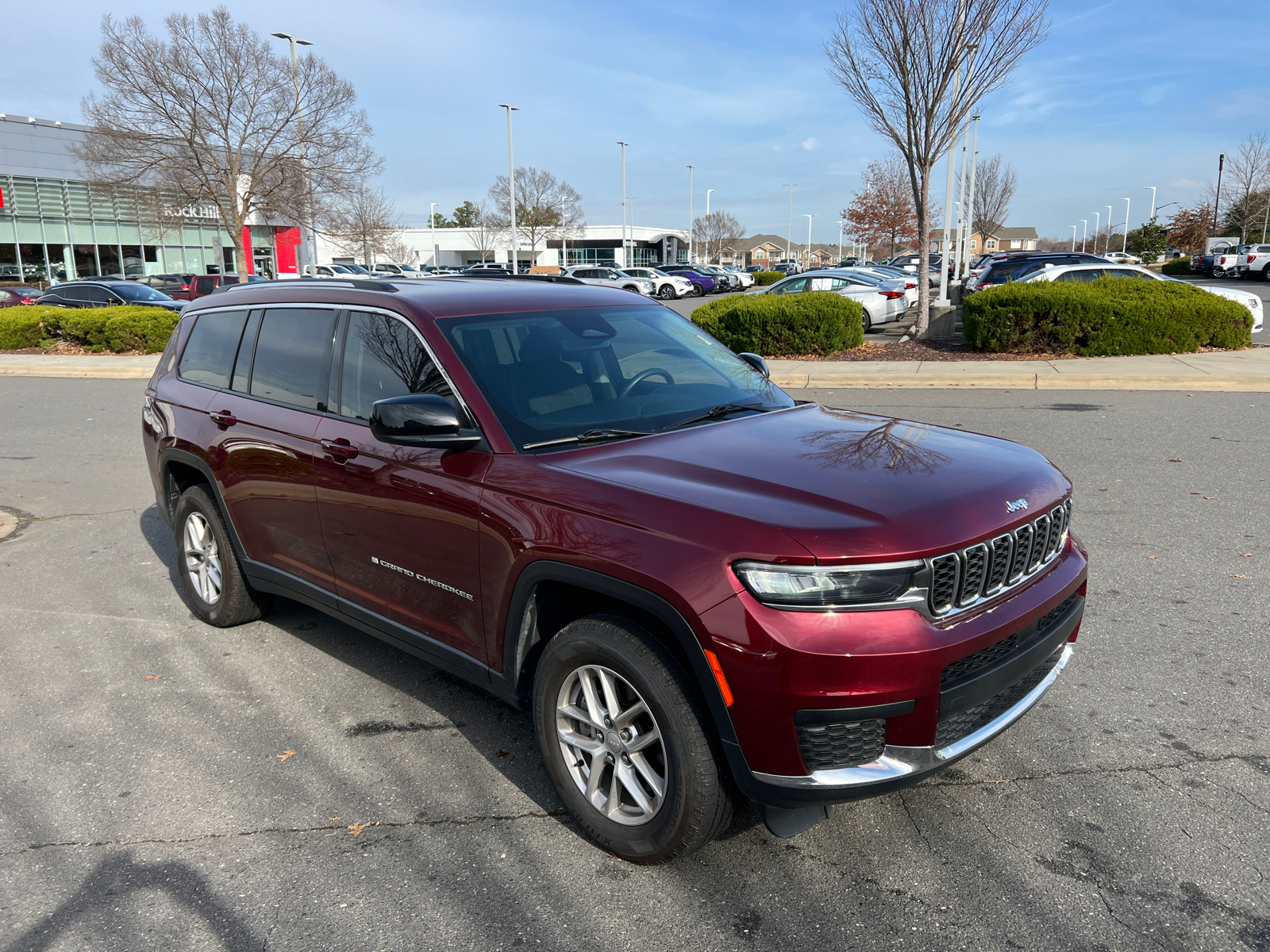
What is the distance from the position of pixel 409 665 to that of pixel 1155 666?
3504 mm

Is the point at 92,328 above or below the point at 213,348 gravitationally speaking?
below

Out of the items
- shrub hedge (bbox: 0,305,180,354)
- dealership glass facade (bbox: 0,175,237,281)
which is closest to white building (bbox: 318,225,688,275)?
dealership glass facade (bbox: 0,175,237,281)

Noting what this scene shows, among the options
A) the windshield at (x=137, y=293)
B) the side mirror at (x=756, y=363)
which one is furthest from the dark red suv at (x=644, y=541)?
the windshield at (x=137, y=293)

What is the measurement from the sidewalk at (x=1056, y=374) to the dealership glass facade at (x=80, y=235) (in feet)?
113

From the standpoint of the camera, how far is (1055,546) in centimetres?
322

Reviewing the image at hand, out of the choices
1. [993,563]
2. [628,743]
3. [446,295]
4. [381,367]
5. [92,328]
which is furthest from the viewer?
[92,328]

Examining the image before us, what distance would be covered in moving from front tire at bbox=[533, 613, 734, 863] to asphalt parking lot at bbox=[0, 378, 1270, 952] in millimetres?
163

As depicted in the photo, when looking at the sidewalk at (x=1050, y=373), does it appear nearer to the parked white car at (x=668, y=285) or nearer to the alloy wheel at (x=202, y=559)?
the alloy wheel at (x=202, y=559)

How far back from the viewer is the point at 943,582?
2645mm

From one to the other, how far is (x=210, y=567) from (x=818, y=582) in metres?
3.83

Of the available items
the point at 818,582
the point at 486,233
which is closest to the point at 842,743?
the point at 818,582

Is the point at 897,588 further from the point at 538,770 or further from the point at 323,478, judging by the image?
the point at 323,478

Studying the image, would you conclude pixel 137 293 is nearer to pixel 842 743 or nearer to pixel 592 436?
pixel 592 436

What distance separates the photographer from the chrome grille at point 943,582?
2617mm
